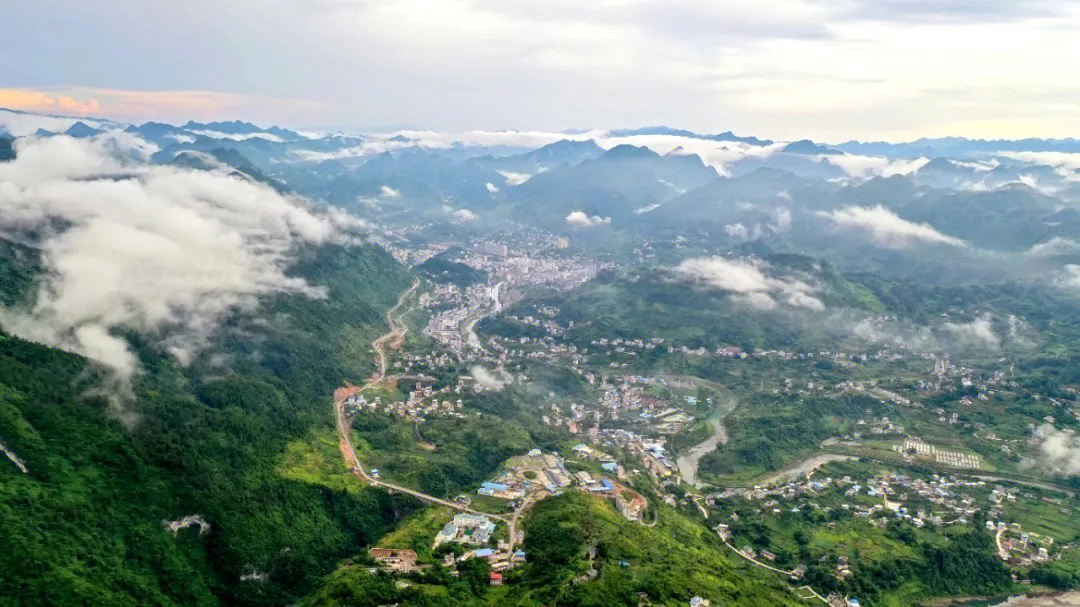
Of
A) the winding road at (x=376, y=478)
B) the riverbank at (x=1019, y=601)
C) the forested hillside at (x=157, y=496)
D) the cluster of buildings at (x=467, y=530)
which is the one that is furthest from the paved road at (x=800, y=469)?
the forested hillside at (x=157, y=496)

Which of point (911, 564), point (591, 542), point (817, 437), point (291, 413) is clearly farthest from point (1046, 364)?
point (291, 413)

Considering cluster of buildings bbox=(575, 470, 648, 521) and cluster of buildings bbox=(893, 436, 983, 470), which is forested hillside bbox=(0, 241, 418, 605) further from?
cluster of buildings bbox=(893, 436, 983, 470)

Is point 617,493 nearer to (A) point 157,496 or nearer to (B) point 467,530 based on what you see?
(B) point 467,530

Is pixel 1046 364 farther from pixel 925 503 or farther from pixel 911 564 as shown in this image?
pixel 911 564

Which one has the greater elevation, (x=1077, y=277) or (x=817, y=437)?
(x=1077, y=277)

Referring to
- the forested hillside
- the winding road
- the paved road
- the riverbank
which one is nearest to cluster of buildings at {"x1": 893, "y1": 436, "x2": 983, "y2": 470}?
the paved road

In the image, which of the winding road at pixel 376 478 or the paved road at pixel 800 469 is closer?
the winding road at pixel 376 478

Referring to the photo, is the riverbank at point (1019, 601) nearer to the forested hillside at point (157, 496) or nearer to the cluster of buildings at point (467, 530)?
the cluster of buildings at point (467, 530)

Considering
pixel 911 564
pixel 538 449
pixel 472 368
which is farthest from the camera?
pixel 472 368

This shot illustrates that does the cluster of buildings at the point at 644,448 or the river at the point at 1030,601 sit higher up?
the cluster of buildings at the point at 644,448
